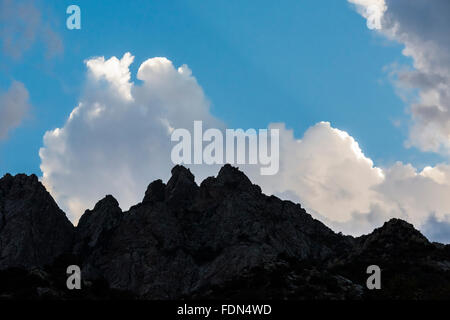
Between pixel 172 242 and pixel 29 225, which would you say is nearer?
pixel 29 225

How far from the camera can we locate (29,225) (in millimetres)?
173000

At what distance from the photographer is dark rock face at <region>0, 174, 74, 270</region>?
16500 cm

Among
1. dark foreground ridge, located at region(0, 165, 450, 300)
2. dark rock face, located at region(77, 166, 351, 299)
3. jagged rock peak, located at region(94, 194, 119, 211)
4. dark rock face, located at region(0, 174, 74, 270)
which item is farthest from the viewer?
jagged rock peak, located at region(94, 194, 119, 211)

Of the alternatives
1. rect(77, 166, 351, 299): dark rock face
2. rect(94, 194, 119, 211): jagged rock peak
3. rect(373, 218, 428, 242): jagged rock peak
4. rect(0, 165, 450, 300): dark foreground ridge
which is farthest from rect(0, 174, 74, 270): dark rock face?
rect(373, 218, 428, 242): jagged rock peak

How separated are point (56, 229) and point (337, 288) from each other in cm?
13409

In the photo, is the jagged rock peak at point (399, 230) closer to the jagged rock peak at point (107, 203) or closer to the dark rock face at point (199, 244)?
the dark rock face at point (199, 244)

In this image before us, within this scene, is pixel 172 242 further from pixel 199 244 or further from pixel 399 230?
pixel 399 230

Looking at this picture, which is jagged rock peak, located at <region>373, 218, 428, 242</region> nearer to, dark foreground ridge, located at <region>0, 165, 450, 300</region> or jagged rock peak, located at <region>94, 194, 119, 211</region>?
dark foreground ridge, located at <region>0, 165, 450, 300</region>

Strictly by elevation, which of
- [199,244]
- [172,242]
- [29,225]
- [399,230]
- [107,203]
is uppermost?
[107,203]

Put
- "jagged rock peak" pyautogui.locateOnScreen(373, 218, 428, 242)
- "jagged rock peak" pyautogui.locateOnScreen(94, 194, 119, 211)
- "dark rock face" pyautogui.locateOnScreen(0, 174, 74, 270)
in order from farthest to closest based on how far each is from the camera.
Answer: "jagged rock peak" pyautogui.locateOnScreen(94, 194, 119, 211) < "dark rock face" pyautogui.locateOnScreen(0, 174, 74, 270) < "jagged rock peak" pyautogui.locateOnScreen(373, 218, 428, 242)

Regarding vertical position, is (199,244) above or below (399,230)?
below

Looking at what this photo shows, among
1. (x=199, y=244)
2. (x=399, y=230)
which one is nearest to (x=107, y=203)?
(x=199, y=244)
